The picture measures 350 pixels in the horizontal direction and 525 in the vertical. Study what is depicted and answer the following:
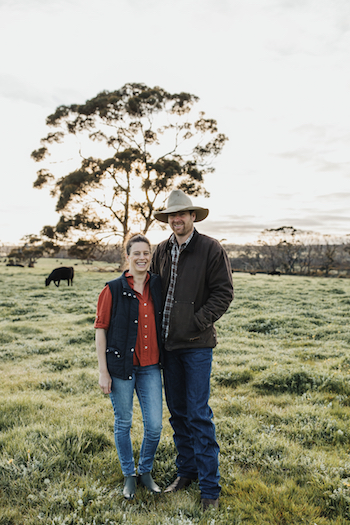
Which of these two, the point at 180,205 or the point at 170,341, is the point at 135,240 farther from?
the point at 170,341

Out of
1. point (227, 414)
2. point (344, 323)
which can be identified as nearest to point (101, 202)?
point (344, 323)

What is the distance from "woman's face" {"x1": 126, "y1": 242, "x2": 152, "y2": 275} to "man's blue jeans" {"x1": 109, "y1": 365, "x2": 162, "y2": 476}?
875mm

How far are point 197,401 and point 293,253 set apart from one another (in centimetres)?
6474

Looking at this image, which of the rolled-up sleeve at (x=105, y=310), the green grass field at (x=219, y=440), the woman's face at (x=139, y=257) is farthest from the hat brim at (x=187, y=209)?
the green grass field at (x=219, y=440)

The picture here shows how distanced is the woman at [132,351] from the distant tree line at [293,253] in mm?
55161

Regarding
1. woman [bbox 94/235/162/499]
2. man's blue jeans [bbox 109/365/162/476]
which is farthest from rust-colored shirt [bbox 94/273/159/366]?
man's blue jeans [bbox 109/365/162/476]

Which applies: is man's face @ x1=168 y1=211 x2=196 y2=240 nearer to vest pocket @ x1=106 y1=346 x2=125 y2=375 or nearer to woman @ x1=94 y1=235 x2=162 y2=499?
woman @ x1=94 y1=235 x2=162 y2=499

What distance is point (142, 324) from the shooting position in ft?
9.96

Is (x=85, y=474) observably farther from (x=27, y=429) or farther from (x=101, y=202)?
(x=101, y=202)

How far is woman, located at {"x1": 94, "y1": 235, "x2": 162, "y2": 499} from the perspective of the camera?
2.93m

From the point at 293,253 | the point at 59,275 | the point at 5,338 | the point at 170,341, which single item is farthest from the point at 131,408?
the point at 293,253

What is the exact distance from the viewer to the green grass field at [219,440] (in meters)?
2.77

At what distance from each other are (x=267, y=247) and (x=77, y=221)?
52.4m

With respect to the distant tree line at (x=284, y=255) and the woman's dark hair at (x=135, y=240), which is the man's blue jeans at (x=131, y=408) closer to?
the woman's dark hair at (x=135, y=240)
